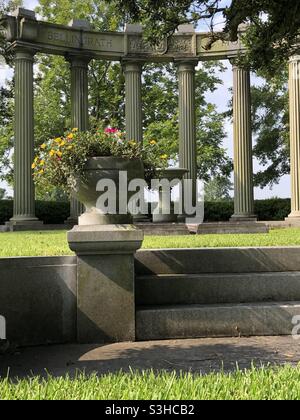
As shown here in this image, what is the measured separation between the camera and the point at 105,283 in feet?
29.5

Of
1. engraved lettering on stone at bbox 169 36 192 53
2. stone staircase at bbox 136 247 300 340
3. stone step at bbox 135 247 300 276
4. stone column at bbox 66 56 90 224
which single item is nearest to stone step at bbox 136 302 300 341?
stone staircase at bbox 136 247 300 340

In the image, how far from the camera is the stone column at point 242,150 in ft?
91.5

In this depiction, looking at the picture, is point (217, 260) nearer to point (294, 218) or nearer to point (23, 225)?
point (294, 218)

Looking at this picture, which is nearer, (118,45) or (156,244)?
(156,244)

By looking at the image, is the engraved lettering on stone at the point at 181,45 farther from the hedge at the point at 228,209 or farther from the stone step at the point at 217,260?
the stone step at the point at 217,260

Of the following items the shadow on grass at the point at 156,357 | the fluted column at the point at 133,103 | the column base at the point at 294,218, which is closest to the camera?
the shadow on grass at the point at 156,357

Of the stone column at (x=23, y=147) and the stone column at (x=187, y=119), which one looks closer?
the stone column at (x=23, y=147)

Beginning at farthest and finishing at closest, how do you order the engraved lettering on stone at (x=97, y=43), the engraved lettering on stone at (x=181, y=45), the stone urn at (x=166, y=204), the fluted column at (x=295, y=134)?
the engraved lettering on stone at (x=181, y=45) → the engraved lettering on stone at (x=97, y=43) → the fluted column at (x=295, y=134) → the stone urn at (x=166, y=204)

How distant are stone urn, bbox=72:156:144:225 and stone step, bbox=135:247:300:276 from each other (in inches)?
38.4

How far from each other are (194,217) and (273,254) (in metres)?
18.7

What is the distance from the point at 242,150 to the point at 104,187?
19.3m

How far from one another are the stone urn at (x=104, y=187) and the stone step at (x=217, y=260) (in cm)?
98

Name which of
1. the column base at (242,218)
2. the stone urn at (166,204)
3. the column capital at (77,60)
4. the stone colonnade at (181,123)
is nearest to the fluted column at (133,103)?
the stone colonnade at (181,123)

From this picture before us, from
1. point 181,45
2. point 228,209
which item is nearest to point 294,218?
point 228,209
